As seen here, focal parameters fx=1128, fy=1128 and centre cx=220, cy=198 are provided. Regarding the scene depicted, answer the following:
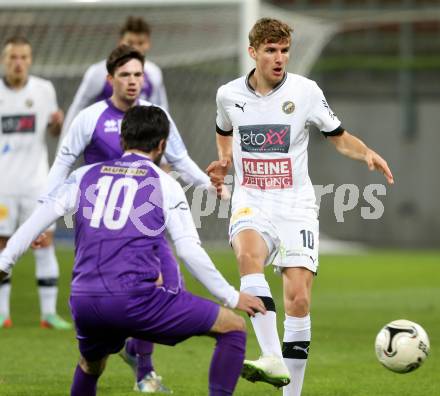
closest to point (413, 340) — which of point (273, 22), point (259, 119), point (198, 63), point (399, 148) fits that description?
point (259, 119)

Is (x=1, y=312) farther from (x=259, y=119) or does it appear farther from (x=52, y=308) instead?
(x=259, y=119)

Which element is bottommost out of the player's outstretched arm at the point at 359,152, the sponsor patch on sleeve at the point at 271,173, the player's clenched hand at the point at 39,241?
the player's clenched hand at the point at 39,241

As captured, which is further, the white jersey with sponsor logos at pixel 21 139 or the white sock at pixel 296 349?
the white jersey with sponsor logos at pixel 21 139

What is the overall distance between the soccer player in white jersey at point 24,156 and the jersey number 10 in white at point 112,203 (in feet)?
15.4

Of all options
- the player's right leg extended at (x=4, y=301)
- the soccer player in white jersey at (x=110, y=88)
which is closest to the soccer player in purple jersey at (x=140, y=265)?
the soccer player in white jersey at (x=110, y=88)

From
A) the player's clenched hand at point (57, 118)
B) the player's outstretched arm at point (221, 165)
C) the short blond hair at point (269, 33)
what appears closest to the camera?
the short blond hair at point (269, 33)

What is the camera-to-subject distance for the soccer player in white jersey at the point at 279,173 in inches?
231

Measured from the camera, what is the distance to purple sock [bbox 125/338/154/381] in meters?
6.37

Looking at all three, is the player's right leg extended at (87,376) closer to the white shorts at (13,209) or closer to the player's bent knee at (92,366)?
the player's bent knee at (92,366)

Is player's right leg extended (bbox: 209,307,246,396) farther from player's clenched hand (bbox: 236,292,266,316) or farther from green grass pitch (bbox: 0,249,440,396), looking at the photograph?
green grass pitch (bbox: 0,249,440,396)

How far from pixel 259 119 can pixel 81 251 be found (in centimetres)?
163

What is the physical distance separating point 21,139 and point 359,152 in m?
4.32

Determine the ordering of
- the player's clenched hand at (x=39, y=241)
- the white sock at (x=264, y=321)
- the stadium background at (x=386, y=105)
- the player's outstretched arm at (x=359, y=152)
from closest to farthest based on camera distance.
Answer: the player's clenched hand at (x=39, y=241), the white sock at (x=264, y=321), the player's outstretched arm at (x=359, y=152), the stadium background at (x=386, y=105)

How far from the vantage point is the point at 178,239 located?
187 inches
